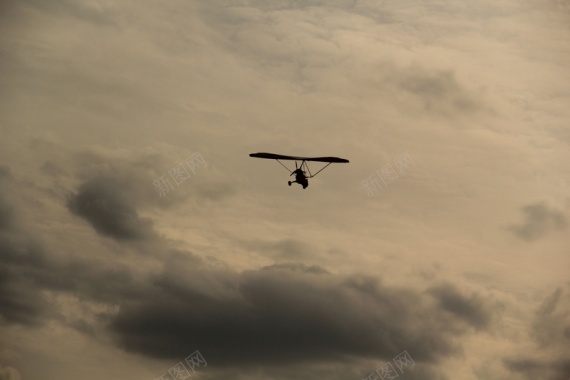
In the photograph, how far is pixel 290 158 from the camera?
185m

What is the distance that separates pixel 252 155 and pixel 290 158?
5694 mm

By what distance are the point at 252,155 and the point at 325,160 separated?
11781 mm

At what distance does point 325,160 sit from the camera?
189500 mm

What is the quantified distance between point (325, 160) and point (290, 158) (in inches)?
275

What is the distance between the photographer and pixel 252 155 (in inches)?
7298
